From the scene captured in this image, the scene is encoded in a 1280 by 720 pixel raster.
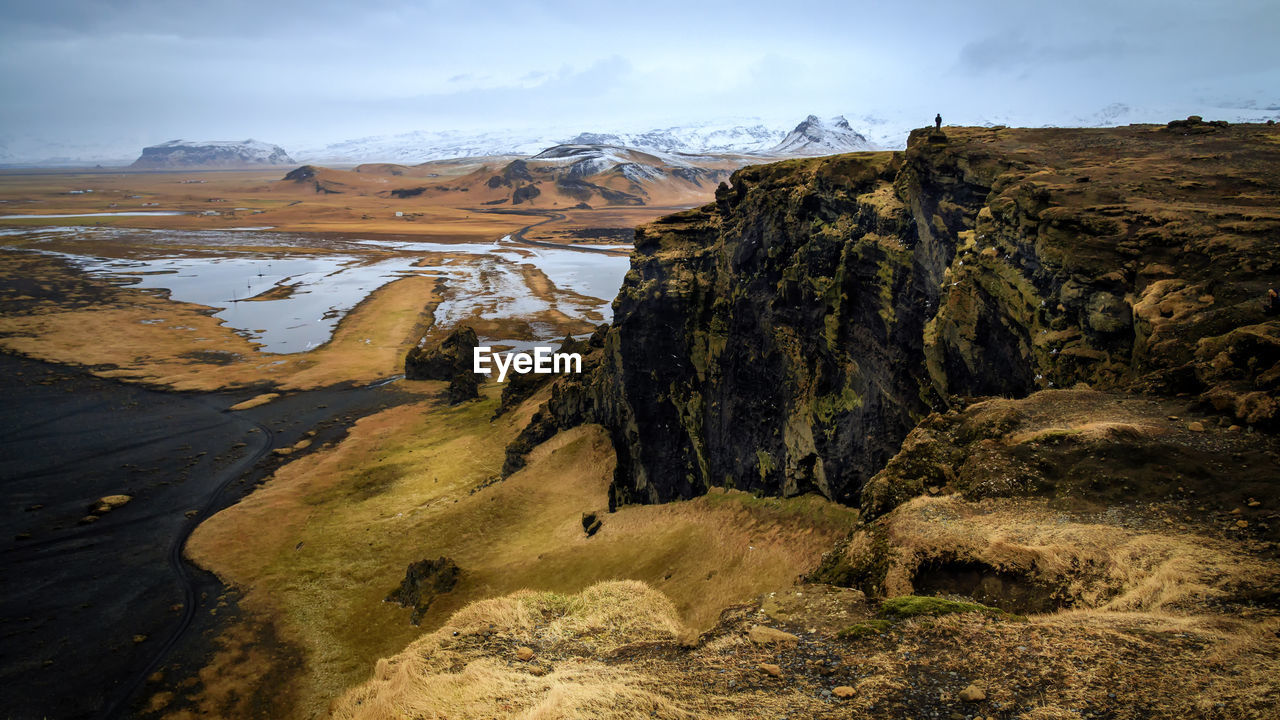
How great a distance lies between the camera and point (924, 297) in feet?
85.3

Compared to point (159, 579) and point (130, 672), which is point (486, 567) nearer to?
point (130, 672)

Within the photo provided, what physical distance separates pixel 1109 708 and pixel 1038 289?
13970mm

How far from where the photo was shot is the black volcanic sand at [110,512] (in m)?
30.3

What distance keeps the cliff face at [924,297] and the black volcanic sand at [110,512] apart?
2626cm

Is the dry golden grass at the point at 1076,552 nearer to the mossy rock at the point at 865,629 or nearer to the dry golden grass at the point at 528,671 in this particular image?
the mossy rock at the point at 865,629

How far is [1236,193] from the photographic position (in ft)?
69.6

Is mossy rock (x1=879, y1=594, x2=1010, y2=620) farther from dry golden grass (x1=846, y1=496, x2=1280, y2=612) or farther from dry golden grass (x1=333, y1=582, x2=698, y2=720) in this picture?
dry golden grass (x1=333, y1=582, x2=698, y2=720)

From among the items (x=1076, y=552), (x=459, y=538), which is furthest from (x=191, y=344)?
(x=1076, y=552)

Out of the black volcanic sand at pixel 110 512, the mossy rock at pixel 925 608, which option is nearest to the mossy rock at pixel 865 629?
the mossy rock at pixel 925 608

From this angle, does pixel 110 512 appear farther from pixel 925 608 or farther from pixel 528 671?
pixel 925 608

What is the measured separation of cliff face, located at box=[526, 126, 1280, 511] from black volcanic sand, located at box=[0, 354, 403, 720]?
26.3 metres

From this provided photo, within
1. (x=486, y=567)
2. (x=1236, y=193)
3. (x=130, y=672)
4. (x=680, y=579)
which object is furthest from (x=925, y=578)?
(x=130, y=672)

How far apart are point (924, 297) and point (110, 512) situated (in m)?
52.8

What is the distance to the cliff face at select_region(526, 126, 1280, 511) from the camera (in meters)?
17.2
